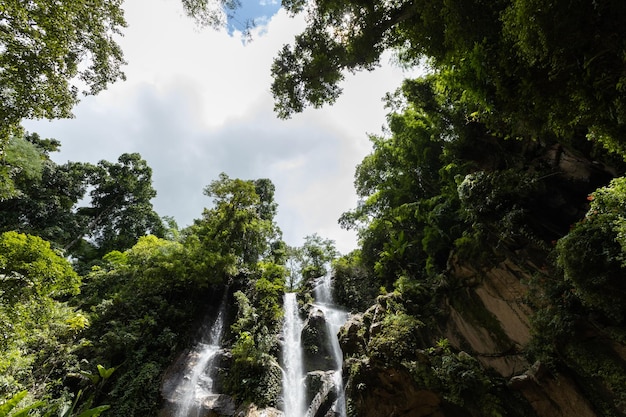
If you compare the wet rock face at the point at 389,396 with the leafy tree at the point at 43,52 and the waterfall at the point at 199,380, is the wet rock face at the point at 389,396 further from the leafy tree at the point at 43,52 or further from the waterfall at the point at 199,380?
the leafy tree at the point at 43,52

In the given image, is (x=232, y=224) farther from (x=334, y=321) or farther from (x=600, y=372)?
(x=600, y=372)

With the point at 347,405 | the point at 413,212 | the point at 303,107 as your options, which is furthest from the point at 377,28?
the point at 347,405

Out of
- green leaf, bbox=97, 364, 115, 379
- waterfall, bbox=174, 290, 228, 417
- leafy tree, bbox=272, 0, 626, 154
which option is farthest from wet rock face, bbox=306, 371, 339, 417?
leafy tree, bbox=272, 0, 626, 154

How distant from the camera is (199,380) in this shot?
553 inches

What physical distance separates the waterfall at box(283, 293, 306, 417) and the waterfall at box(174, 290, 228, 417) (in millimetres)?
3594

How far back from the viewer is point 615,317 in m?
6.33

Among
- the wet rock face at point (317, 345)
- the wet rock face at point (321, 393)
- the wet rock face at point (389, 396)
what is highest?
the wet rock face at point (317, 345)

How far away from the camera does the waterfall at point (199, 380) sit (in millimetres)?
12470

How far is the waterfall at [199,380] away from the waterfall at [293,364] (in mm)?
3594

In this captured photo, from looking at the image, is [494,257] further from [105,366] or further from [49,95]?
[105,366]

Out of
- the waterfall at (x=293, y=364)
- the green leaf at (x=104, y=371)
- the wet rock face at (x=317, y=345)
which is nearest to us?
the green leaf at (x=104, y=371)

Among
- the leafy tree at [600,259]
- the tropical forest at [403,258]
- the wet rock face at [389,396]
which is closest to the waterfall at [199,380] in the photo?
the tropical forest at [403,258]

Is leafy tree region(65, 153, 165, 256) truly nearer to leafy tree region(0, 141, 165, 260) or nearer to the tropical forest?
leafy tree region(0, 141, 165, 260)

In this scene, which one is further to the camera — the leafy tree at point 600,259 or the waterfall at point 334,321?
the waterfall at point 334,321
